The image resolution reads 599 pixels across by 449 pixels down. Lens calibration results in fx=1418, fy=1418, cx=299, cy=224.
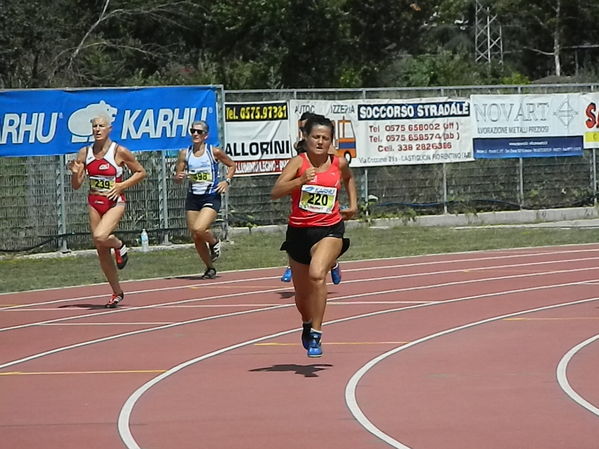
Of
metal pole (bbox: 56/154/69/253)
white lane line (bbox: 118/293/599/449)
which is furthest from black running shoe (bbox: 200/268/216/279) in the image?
metal pole (bbox: 56/154/69/253)

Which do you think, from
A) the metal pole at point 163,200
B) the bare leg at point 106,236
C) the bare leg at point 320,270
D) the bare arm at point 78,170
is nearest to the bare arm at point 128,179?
the bare leg at point 106,236

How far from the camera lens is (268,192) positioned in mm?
25531

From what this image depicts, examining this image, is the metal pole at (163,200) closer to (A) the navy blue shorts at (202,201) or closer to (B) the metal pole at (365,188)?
(B) the metal pole at (365,188)

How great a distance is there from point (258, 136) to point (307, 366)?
1400 centimetres

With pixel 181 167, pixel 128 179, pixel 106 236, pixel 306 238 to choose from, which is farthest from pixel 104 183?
pixel 306 238

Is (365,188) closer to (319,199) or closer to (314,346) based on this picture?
(319,199)

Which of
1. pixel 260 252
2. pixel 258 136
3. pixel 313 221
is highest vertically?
pixel 258 136

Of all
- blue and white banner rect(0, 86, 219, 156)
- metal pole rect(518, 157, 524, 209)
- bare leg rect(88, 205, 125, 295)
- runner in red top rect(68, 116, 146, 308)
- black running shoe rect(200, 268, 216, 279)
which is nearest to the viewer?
bare leg rect(88, 205, 125, 295)

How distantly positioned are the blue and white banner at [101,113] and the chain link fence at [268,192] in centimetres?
45

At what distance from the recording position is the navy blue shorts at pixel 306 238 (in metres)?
11.0

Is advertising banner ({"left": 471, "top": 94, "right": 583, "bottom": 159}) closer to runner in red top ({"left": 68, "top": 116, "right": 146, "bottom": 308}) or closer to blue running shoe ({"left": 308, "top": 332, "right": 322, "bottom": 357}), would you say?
runner in red top ({"left": 68, "top": 116, "right": 146, "bottom": 308})

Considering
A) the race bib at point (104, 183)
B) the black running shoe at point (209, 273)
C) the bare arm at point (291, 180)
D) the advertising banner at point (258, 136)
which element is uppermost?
the advertising banner at point (258, 136)

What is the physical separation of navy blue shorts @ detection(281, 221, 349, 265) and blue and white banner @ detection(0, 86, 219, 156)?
1131 centimetres

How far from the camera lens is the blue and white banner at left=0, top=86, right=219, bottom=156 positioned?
A: 21.6 m
